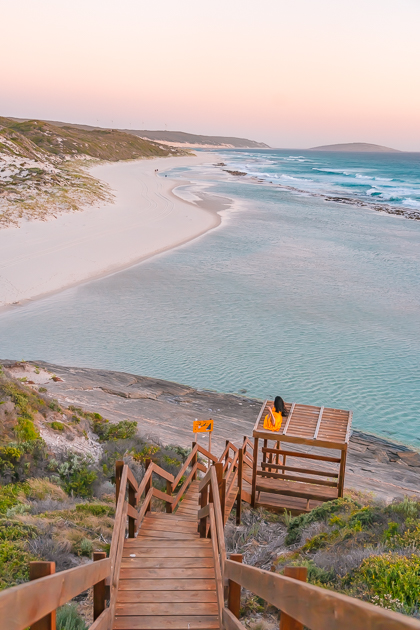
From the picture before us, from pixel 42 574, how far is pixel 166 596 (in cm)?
232

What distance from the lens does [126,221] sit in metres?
34.8

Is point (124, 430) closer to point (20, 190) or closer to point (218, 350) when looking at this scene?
point (218, 350)

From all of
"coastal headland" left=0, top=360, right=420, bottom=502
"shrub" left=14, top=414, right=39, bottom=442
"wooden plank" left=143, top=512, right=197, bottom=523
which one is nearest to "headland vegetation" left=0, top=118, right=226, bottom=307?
"coastal headland" left=0, top=360, right=420, bottom=502

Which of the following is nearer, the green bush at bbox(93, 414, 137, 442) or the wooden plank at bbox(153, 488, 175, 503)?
the wooden plank at bbox(153, 488, 175, 503)

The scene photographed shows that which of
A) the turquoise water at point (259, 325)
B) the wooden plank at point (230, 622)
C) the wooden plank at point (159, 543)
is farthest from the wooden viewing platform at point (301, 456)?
the wooden plank at point (230, 622)

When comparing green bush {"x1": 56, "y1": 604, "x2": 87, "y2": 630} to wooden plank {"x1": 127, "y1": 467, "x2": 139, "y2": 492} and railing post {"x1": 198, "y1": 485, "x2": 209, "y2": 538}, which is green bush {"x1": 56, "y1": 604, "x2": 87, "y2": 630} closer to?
wooden plank {"x1": 127, "y1": 467, "x2": 139, "y2": 492}

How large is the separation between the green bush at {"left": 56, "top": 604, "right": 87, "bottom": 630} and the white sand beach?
1712 cm

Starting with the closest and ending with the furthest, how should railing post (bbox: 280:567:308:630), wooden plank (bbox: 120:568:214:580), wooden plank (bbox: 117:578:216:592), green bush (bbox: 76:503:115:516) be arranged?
railing post (bbox: 280:567:308:630) → wooden plank (bbox: 117:578:216:592) → wooden plank (bbox: 120:568:214:580) → green bush (bbox: 76:503:115:516)

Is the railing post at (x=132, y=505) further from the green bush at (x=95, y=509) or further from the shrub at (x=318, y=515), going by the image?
the shrub at (x=318, y=515)

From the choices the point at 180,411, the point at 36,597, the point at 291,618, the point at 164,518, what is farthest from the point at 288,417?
the point at 36,597

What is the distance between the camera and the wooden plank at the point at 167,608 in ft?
12.5

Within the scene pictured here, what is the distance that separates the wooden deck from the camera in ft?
12.2

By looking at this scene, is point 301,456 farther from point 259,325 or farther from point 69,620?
point 259,325

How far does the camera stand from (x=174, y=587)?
421 cm
